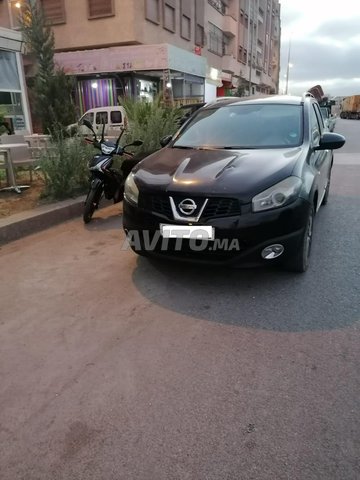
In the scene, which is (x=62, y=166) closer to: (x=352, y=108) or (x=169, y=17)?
(x=169, y=17)

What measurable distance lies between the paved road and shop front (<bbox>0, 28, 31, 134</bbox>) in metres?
11.7

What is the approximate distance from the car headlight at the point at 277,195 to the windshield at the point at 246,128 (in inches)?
36.2

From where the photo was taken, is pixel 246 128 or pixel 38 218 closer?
pixel 246 128

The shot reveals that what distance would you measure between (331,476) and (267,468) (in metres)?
0.30

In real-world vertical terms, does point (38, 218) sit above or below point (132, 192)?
below

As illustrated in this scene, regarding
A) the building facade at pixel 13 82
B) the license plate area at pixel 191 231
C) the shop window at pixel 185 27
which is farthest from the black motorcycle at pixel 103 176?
the shop window at pixel 185 27

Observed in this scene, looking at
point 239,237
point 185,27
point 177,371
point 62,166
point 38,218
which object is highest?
point 185,27

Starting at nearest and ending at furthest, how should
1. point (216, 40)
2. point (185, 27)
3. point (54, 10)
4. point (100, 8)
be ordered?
1. point (100, 8)
2. point (54, 10)
3. point (185, 27)
4. point (216, 40)

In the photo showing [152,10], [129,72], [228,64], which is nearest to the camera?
[129,72]

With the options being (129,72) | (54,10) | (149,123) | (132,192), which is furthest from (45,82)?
(132,192)

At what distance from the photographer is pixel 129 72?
813 inches

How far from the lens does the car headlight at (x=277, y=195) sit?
351cm

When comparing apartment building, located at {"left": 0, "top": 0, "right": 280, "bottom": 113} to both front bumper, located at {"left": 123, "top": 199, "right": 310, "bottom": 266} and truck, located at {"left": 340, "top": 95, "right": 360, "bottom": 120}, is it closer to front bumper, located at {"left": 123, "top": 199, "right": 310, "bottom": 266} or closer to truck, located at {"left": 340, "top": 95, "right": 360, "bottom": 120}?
front bumper, located at {"left": 123, "top": 199, "right": 310, "bottom": 266}

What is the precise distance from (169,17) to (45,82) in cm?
1004
